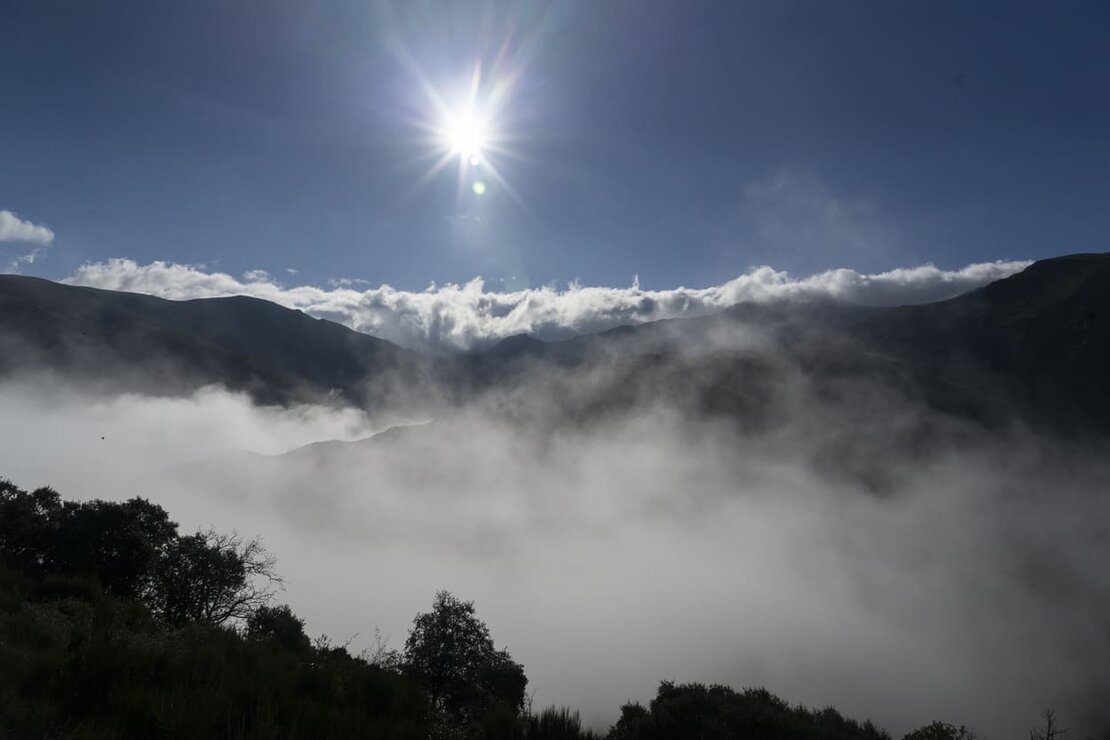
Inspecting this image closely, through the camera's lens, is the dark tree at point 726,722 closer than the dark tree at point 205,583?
Yes

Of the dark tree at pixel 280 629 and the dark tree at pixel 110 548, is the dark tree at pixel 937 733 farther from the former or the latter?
the dark tree at pixel 110 548

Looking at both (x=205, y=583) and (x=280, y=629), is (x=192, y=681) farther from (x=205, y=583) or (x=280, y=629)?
(x=205, y=583)

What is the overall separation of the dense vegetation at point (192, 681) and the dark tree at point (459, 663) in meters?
7.88

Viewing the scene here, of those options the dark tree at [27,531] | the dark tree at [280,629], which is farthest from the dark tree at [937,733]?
the dark tree at [27,531]

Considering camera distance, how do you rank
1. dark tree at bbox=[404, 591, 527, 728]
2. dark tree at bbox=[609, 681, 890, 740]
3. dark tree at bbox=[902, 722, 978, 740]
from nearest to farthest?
1. dark tree at bbox=[902, 722, 978, 740]
2. dark tree at bbox=[609, 681, 890, 740]
3. dark tree at bbox=[404, 591, 527, 728]

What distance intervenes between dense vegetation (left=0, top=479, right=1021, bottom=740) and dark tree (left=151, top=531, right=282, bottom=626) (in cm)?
8

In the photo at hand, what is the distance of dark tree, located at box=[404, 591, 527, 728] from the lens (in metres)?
26.4

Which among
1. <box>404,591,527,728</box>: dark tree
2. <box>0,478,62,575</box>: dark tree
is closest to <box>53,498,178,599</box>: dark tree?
<box>0,478,62,575</box>: dark tree

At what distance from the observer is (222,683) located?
6.45 metres

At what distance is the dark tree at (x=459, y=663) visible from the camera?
26.4 metres

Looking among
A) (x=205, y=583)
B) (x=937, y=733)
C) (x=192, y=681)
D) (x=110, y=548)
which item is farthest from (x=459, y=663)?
(x=192, y=681)

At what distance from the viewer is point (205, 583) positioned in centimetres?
2288

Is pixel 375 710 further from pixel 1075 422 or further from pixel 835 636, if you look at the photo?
pixel 1075 422

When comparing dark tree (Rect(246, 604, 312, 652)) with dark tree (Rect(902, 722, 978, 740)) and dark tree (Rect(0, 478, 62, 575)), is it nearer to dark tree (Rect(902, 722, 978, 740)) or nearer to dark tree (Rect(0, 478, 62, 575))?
dark tree (Rect(0, 478, 62, 575))
